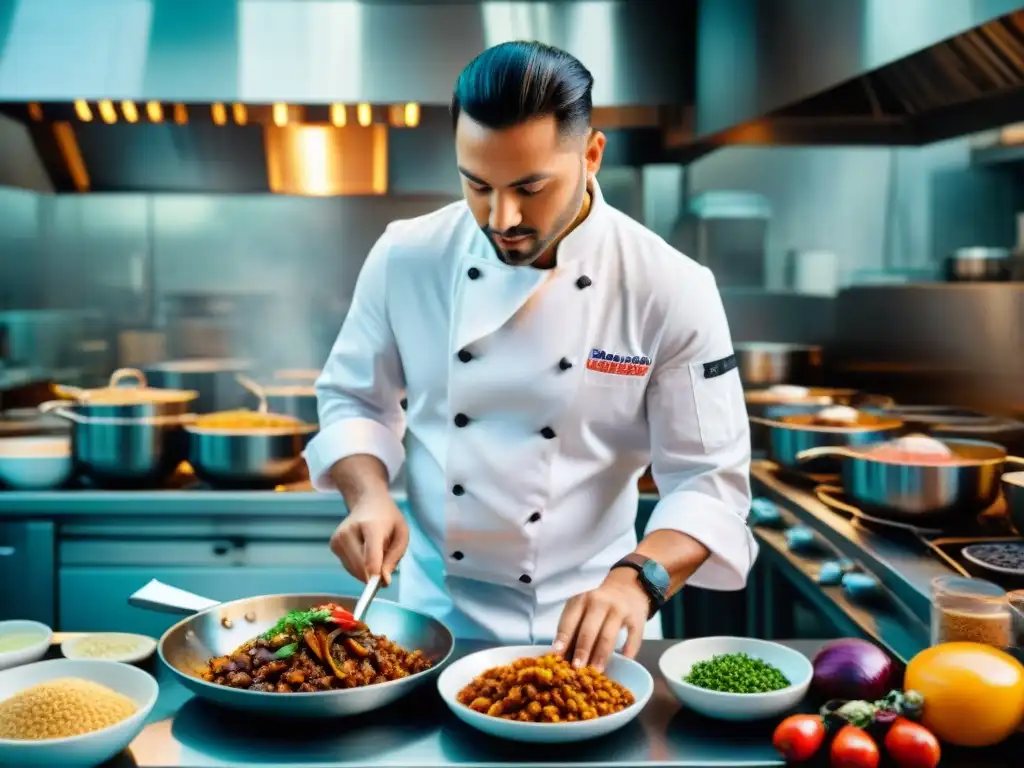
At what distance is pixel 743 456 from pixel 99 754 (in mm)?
1028

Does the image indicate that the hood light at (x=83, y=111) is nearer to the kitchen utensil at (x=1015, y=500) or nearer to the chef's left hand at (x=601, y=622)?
the chef's left hand at (x=601, y=622)

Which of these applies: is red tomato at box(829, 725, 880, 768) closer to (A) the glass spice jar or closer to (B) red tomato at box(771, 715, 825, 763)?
(B) red tomato at box(771, 715, 825, 763)

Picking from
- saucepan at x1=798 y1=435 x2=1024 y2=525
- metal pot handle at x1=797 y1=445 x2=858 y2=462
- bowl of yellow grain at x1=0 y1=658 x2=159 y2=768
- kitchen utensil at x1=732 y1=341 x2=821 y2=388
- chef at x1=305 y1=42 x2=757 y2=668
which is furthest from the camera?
kitchen utensil at x1=732 y1=341 x2=821 y2=388

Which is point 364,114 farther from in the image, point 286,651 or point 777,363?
point 286,651

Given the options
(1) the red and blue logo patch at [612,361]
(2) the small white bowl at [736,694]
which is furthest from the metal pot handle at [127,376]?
(2) the small white bowl at [736,694]

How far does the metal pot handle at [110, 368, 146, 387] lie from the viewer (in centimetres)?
346

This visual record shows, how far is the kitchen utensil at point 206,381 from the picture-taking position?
362 cm

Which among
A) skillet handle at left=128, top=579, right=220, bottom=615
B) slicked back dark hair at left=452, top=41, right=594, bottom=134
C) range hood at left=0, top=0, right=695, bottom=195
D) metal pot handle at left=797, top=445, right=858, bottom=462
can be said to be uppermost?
range hood at left=0, top=0, right=695, bottom=195

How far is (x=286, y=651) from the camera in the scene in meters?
1.36

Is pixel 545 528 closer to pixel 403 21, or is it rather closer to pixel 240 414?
pixel 240 414

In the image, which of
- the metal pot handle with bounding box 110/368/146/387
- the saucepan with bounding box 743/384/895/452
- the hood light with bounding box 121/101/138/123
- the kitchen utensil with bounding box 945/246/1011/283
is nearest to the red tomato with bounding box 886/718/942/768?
the saucepan with bounding box 743/384/895/452

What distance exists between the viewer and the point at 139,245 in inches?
148

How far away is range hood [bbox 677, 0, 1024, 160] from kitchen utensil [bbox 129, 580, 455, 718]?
1278mm

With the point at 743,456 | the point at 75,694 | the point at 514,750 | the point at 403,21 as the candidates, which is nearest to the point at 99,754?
the point at 75,694
